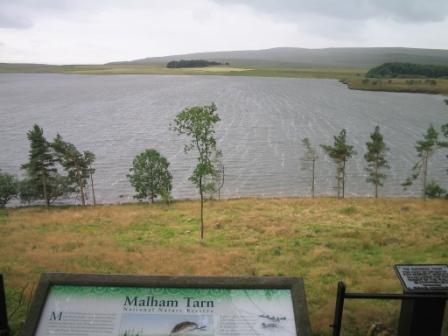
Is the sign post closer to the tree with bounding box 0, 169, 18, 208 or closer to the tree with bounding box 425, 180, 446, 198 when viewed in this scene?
the tree with bounding box 425, 180, 446, 198

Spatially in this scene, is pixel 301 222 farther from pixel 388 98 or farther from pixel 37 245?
pixel 388 98

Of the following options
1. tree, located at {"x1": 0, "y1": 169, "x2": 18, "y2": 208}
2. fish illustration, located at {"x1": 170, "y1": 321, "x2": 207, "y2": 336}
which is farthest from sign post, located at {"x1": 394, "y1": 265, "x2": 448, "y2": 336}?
tree, located at {"x1": 0, "y1": 169, "x2": 18, "y2": 208}

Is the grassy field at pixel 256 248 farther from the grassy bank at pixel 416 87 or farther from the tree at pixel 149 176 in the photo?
the grassy bank at pixel 416 87

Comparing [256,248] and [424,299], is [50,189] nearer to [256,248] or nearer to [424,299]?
[256,248]

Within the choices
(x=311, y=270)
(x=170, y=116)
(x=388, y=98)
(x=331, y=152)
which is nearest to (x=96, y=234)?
(x=311, y=270)

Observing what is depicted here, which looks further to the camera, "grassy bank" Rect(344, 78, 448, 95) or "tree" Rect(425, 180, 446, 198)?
"grassy bank" Rect(344, 78, 448, 95)

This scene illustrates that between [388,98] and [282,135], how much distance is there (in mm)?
86833

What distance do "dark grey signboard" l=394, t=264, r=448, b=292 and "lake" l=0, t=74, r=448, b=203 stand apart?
5251cm

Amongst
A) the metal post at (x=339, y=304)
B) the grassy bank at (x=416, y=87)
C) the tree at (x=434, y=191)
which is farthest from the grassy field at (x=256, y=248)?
the grassy bank at (x=416, y=87)

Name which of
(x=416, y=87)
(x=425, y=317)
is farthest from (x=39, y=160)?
(x=416, y=87)

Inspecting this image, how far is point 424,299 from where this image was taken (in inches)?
256

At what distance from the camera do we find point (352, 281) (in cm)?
1382

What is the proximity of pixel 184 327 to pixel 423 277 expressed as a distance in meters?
3.75

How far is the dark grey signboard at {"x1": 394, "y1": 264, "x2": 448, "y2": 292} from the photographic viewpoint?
647cm
